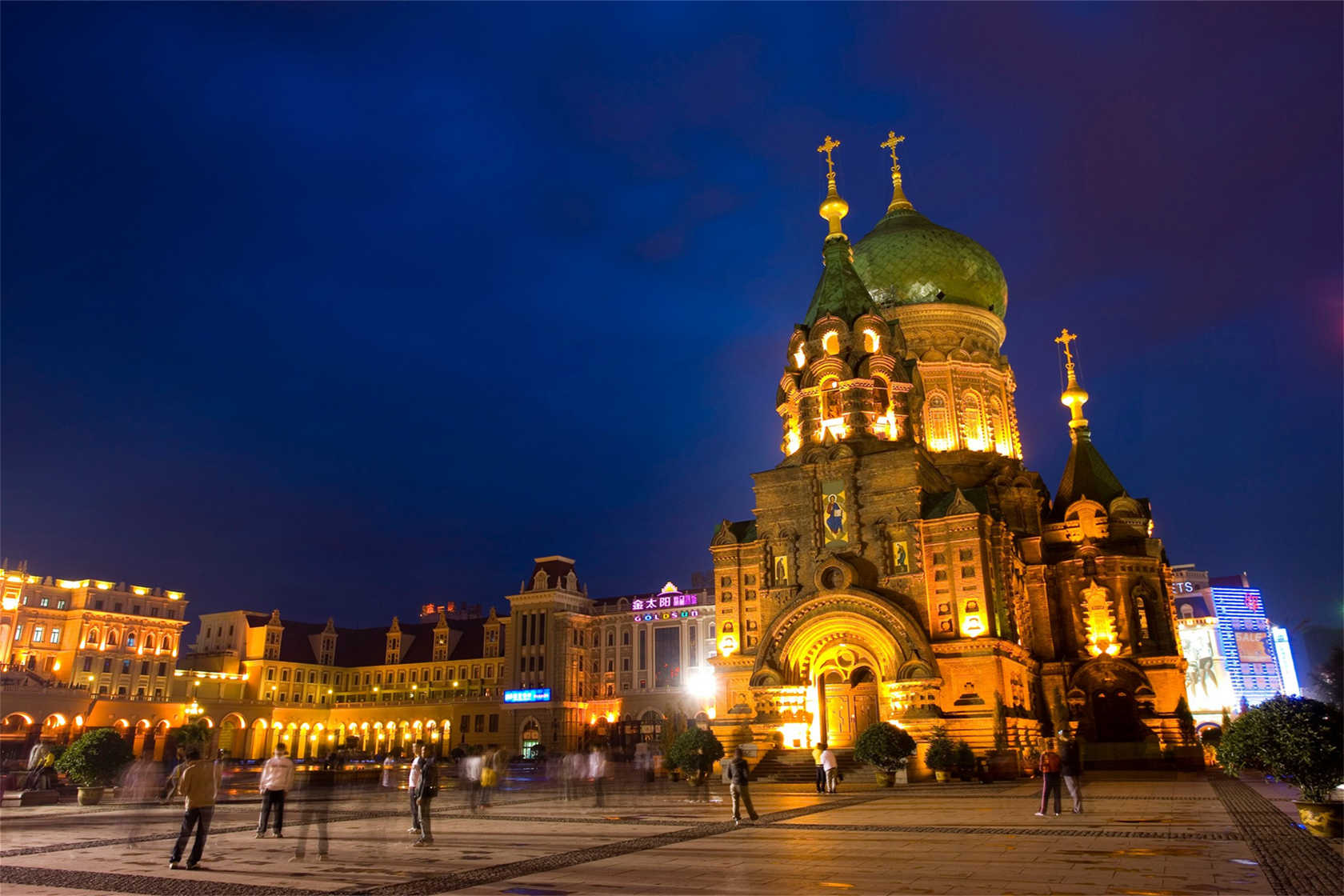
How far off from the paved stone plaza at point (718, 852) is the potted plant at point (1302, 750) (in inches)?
23.7

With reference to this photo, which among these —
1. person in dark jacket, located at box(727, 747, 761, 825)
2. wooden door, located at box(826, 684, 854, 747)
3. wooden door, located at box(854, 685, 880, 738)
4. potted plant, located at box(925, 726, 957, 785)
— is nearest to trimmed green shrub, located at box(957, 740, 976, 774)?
potted plant, located at box(925, 726, 957, 785)

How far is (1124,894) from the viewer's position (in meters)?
11.2

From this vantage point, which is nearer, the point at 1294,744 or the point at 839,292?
the point at 1294,744

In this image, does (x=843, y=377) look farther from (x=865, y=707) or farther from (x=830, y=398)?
(x=865, y=707)

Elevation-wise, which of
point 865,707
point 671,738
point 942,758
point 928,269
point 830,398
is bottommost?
point 942,758

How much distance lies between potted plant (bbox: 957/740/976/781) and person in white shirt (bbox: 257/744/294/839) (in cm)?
2371

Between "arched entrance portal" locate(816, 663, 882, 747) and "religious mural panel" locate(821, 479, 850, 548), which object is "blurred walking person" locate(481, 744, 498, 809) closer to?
"arched entrance portal" locate(816, 663, 882, 747)

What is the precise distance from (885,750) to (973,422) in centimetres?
2726

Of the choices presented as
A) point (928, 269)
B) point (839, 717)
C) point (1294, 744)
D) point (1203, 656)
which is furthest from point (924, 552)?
point (1203, 656)

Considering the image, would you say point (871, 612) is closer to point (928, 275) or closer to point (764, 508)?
point (764, 508)

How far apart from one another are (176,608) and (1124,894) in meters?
94.3

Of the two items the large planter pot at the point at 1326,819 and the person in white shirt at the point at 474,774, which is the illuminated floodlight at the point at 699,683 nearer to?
the person in white shirt at the point at 474,774

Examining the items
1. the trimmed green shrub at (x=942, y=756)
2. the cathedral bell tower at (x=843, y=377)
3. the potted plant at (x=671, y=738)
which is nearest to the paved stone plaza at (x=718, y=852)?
the trimmed green shrub at (x=942, y=756)

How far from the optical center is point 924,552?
1598 inches
